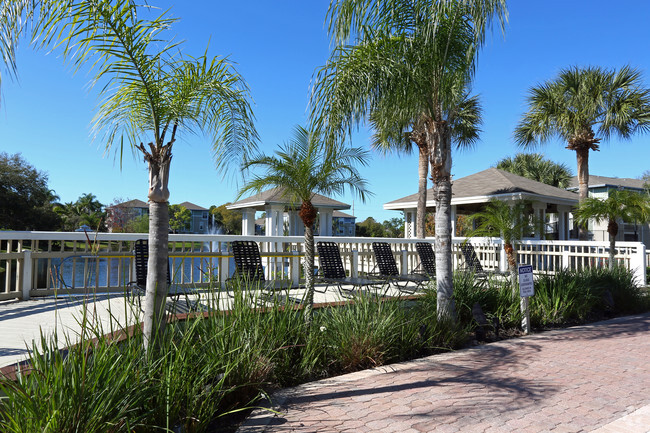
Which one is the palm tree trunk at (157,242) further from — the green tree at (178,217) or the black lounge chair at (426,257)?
the green tree at (178,217)

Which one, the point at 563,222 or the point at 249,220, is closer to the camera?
the point at 563,222

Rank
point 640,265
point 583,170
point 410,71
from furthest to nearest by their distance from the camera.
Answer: point 583,170
point 640,265
point 410,71

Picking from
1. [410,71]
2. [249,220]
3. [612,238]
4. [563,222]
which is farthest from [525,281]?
[249,220]

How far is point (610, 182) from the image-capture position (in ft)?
115

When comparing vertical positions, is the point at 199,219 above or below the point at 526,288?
above

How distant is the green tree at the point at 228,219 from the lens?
5966 cm

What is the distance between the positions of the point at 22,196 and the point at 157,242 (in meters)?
34.4

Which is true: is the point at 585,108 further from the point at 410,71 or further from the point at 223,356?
the point at 223,356

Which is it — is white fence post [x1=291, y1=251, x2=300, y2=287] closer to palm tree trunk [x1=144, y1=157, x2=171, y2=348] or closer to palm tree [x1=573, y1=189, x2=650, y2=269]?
palm tree trunk [x1=144, y1=157, x2=171, y2=348]

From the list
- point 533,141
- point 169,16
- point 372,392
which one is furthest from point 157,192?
point 533,141

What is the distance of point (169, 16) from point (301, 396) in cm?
337

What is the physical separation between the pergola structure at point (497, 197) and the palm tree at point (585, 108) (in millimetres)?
1654

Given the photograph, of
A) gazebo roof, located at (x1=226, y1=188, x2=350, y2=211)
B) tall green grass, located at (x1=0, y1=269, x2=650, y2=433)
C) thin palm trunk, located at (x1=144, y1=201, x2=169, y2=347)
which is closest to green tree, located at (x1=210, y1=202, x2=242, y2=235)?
gazebo roof, located at (x1=226, y1=188, x2=350, y2=211)

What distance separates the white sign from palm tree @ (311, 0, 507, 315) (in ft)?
3.17
